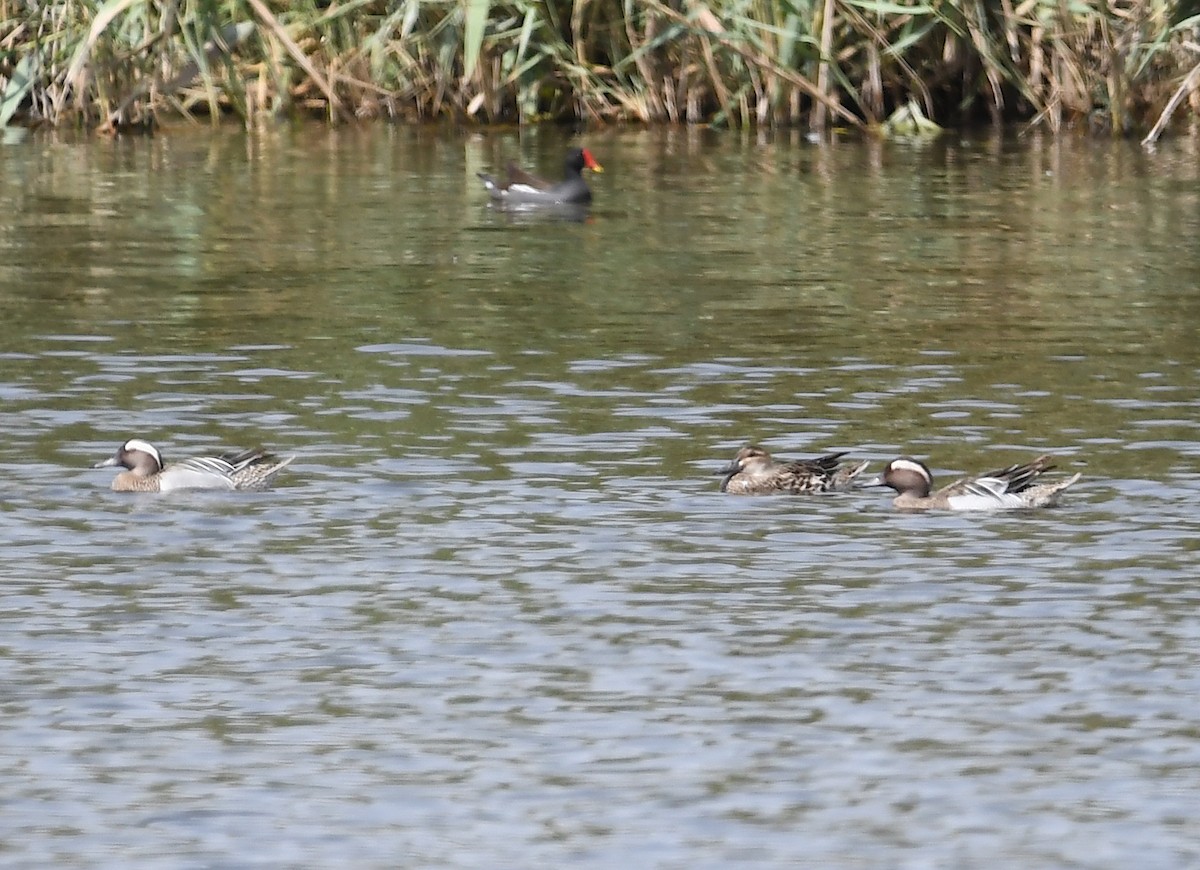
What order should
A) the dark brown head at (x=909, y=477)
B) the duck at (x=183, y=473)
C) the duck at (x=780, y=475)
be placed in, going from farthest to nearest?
the duck at (x=183, y=473) < the duck at (x=780, y=475) < the dark brown head at (x=909, y=477)

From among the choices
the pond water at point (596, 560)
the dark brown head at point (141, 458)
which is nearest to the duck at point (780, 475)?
the pond water at point (596, 560)

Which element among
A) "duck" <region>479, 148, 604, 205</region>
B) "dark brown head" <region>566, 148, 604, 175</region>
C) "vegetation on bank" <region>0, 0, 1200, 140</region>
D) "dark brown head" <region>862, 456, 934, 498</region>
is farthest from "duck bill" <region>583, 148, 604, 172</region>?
"dark brown head" <region>862, 456, 934, 498</region>

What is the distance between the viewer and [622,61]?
3316 centimetres

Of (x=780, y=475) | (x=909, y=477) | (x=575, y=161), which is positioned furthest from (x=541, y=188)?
(x=909, y=477)

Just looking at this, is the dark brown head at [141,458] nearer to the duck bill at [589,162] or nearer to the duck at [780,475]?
the duck at [780,475]

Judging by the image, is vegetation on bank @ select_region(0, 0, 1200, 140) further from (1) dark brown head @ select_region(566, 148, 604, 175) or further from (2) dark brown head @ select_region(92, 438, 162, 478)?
(2) dark brown head @ select_region(92, 438, 162, 478)

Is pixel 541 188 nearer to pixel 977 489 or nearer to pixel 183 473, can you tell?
pixel 183 473

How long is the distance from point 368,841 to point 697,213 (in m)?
18.0

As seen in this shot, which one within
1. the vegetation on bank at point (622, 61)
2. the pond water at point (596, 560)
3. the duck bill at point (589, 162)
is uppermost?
the vegetation on bank at point (622, 61)

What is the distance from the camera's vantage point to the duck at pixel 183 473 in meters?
13.5

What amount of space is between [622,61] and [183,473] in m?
20.3

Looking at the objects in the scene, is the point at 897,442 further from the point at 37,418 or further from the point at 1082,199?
the point at 1082,199

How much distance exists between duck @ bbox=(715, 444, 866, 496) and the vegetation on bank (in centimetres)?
1684

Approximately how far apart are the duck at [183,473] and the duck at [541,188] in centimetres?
1336
